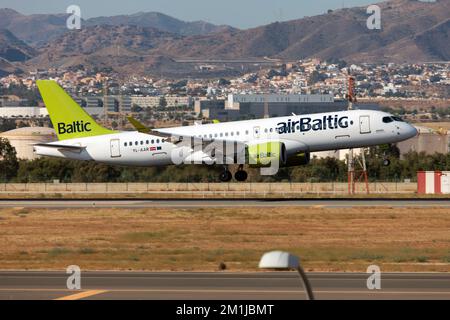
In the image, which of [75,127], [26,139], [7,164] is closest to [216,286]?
[75,127]

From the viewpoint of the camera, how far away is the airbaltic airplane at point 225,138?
72125mm

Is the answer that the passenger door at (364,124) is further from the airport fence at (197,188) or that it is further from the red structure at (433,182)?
the airport fence at (197,188)

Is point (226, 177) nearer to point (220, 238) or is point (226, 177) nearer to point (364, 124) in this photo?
point (364, 124)

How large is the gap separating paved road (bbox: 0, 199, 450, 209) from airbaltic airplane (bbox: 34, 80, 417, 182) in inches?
126

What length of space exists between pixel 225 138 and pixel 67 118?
39.8 feet

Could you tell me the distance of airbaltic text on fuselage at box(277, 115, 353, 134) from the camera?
71.9 meters

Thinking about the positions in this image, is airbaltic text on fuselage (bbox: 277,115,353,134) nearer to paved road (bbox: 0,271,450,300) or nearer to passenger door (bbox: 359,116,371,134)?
passenger door (bbox: 359,116,371,134)

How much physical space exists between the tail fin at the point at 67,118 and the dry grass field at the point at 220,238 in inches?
610

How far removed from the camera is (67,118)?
79.9 metres

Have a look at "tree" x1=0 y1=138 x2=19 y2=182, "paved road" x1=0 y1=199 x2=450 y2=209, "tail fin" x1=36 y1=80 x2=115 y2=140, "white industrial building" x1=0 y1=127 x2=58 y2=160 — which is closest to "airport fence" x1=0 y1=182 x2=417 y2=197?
"tree" x1=0 y1=138 x2=19 y2=182

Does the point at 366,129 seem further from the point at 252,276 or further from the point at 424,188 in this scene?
the point at 252,276

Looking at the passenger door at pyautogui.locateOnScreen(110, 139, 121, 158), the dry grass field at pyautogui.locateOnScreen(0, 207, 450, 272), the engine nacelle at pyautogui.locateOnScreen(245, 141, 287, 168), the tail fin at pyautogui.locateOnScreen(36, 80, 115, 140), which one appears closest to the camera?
the dry grass field at pyautogui.locateOnScreen(0, 207, 450, 272)
